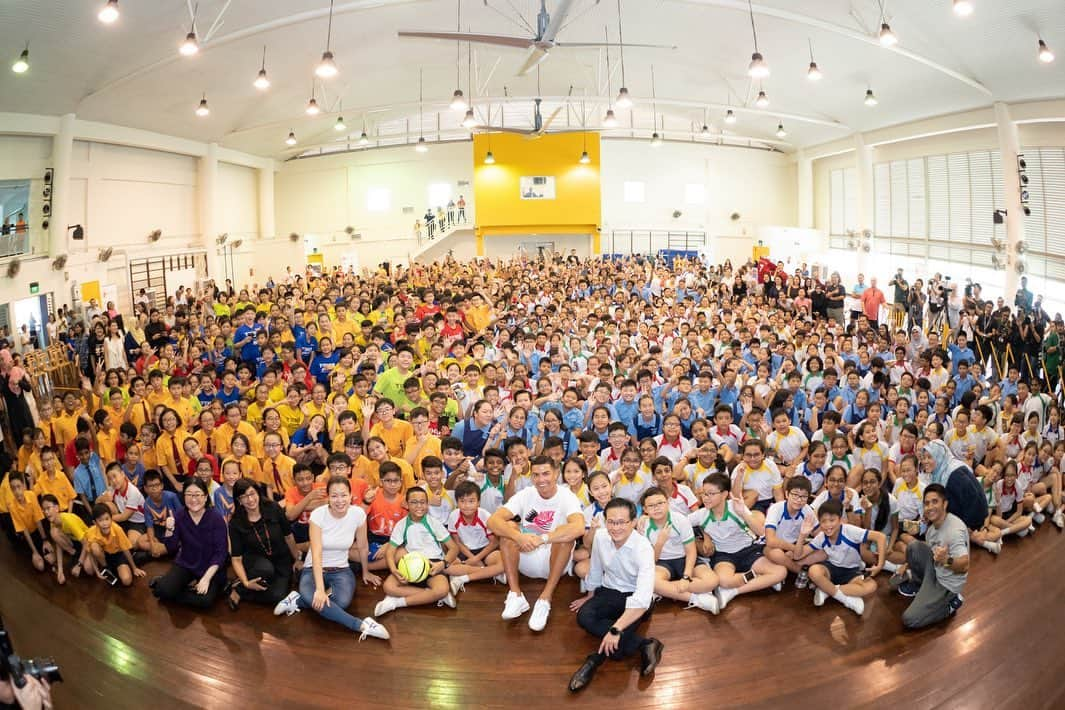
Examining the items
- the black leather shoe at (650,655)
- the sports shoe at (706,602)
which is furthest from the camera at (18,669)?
the sports shoe at (706,602)

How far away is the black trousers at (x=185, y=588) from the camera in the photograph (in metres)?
5.27

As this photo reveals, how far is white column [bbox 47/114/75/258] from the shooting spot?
14.5 m

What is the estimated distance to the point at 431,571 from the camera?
5.33 metres

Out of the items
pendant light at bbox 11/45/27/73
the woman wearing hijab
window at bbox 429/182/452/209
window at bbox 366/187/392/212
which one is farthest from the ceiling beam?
window at bbox 366/187/392/212

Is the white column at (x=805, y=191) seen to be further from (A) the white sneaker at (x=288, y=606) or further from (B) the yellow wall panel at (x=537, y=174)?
(A) the white sneaker at (x=288, y=606)

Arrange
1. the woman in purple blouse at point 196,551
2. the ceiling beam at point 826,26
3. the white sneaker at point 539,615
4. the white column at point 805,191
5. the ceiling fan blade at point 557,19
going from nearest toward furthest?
the white sneaker at point 539,615 → the woman in purple blouse at point 196,551 → the ceiling fan blade at point 557,19 → the ceiling beam at point 826,26 → the white column at point 805,191

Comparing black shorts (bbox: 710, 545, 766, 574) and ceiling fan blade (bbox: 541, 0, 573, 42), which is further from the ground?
ceiling fan blade (bbox: 541, 0, 573, 42)

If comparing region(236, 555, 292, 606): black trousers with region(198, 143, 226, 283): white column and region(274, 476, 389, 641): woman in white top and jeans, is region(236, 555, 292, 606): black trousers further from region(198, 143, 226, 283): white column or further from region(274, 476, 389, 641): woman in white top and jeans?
region(198, 143, 226, 283): white column

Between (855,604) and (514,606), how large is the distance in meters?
2.44

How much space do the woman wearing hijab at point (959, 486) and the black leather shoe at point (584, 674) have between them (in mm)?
3604

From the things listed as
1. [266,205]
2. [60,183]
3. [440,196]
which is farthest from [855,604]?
[266,205]

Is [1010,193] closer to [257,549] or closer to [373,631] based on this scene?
[373,631]

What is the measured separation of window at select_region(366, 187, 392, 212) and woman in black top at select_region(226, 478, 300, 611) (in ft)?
82.7

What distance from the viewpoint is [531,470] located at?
5473mm
